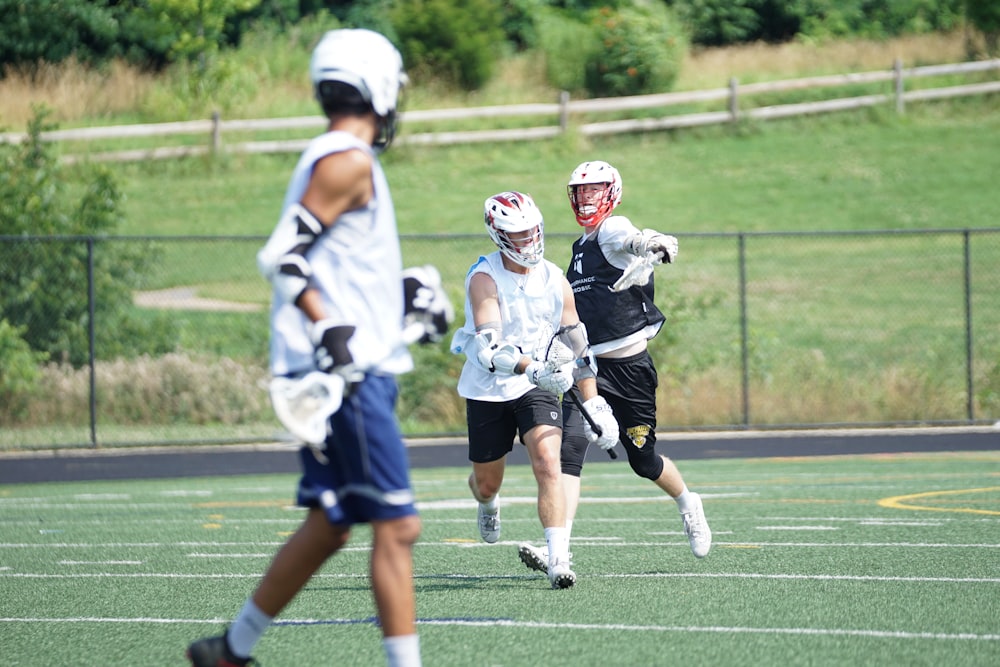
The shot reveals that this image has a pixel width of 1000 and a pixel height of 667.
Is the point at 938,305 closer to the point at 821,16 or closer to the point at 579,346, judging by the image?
the point at 579,346

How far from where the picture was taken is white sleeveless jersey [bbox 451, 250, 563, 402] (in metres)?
7.14

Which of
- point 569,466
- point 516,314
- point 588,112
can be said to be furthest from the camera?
point 588,112

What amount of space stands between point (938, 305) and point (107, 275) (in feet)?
48.1

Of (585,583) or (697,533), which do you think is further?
(697,533)

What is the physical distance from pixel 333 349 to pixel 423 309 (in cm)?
48

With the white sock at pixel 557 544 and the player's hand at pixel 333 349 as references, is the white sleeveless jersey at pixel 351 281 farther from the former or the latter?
the white sock at pixel 557 544

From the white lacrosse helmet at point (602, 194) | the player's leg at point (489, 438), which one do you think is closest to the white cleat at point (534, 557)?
the player's leg at point (489, 438)

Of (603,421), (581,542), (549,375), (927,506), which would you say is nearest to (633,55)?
(927,506)

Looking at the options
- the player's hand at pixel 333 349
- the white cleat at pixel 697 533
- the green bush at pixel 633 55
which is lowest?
the white cleat at pixel 697 533

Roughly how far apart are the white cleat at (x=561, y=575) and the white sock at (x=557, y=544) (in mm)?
29

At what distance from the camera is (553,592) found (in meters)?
6.78

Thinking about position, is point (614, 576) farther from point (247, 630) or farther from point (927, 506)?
point (927, 506)

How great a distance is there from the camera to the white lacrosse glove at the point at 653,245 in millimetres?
7559

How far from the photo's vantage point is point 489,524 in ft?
25.3
